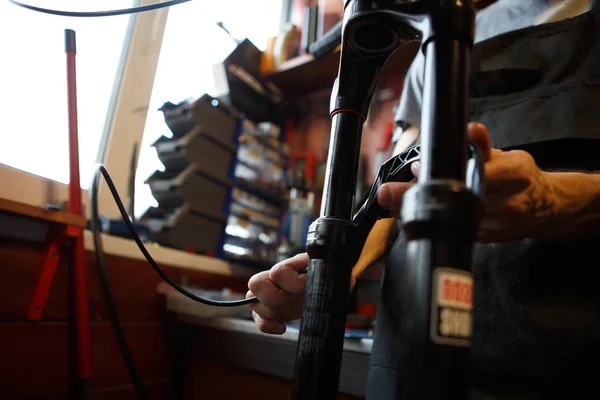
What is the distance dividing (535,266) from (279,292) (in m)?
0.32

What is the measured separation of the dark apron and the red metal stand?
0.56 m

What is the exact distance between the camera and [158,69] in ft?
4.51

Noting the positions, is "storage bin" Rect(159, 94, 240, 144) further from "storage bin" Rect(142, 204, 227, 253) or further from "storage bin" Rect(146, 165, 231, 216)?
"storage bin" Rect(142, 204, 227, 253)

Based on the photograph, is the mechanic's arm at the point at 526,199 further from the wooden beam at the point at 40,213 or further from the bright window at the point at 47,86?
the bright window at the point at 47,86

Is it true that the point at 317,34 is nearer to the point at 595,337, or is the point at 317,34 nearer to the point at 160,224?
the point at 160,224

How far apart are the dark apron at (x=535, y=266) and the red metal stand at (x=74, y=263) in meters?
0.56

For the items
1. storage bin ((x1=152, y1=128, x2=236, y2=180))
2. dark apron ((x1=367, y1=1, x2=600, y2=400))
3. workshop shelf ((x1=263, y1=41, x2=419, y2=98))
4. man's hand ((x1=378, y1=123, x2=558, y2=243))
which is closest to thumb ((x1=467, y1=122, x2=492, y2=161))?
man's hand ((x1=378, y1=123, x2=558, y2=243))

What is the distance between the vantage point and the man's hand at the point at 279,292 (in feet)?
1.33

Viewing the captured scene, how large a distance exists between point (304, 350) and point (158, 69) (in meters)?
1.31

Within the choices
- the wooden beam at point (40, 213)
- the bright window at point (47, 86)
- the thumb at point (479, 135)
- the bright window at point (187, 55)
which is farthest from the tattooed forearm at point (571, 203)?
the bright window at point (187, 55)

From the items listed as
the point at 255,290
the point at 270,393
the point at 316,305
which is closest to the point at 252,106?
the point at 270,393

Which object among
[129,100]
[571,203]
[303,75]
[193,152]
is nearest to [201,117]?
[193,152]

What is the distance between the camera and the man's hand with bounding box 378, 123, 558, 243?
11.7 inches

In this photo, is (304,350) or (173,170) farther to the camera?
(173,170)
